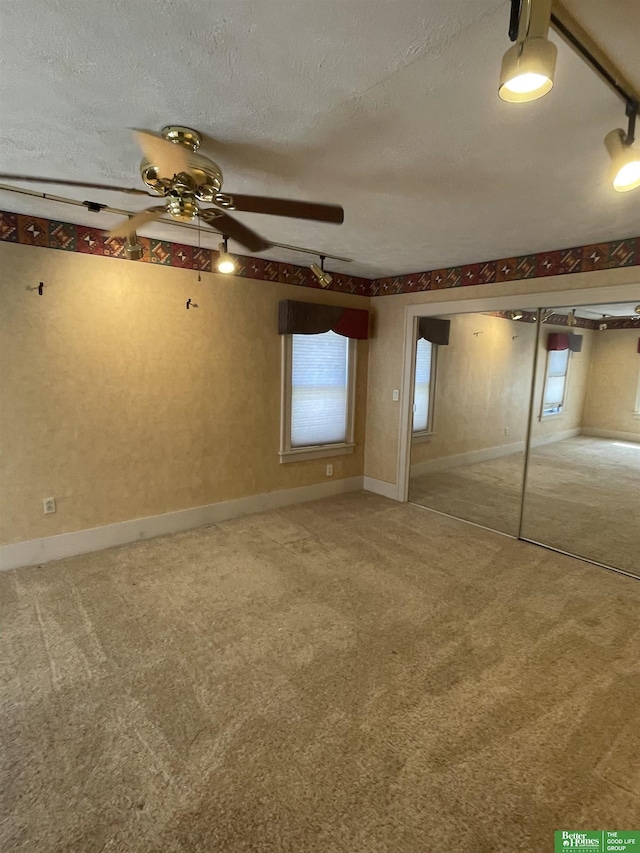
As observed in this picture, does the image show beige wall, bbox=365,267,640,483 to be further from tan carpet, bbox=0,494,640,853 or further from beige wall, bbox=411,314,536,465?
tan carpet, bbox=0,494,640,853

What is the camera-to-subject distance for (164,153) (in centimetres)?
150

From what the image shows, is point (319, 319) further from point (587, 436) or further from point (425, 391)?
point (587, 436)

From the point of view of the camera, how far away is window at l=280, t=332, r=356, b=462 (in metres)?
4.47

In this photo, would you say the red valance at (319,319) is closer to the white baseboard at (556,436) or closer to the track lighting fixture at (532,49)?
the white baseboard at (556,436)

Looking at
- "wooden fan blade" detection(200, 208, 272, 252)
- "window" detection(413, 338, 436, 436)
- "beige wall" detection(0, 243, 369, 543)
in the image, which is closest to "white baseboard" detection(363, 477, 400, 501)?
"window" detection(413, 338, 436, 436)

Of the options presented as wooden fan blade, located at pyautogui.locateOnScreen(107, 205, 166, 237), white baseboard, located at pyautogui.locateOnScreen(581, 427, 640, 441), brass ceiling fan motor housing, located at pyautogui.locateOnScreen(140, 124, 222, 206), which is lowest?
white baseboard, located at pyautogui.locateOnScreen(581, 427, 640, 441)

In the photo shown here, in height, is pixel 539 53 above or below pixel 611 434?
above

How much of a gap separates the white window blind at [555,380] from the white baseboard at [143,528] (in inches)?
105

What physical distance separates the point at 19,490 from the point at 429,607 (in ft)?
9.74

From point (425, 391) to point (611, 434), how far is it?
83.0 inches

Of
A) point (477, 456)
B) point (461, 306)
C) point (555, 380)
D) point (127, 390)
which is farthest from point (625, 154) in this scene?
point (477, 456)

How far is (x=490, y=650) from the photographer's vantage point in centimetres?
238

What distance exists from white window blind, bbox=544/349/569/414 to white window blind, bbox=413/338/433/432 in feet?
4.46

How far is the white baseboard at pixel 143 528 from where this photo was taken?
3205 mm
